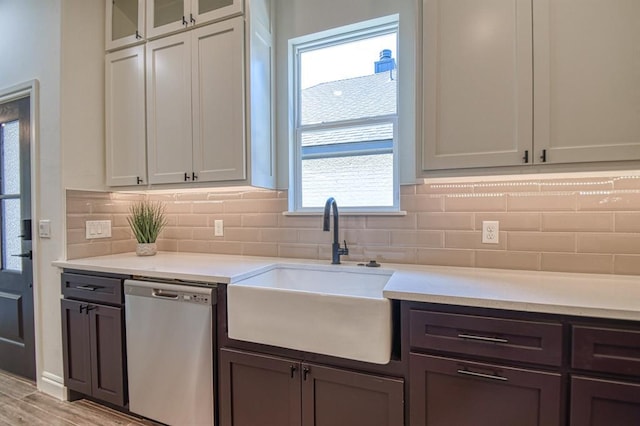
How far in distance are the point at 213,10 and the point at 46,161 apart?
1.53 meters

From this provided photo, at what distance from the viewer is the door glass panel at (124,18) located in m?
2.33

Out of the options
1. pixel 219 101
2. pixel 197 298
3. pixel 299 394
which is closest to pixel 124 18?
pixel 219 101

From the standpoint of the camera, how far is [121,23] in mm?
2363

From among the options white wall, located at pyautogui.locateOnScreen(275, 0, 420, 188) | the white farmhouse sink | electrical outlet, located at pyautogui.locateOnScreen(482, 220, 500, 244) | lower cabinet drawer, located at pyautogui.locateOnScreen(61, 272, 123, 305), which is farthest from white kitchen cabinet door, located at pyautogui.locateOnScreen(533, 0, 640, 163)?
lower cabinet drawer, located at pyautogui.locateOnScreen(61, 272, 123, 305)

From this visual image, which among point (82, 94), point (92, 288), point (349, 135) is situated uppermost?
point (82, 94)

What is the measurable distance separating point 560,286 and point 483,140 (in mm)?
703

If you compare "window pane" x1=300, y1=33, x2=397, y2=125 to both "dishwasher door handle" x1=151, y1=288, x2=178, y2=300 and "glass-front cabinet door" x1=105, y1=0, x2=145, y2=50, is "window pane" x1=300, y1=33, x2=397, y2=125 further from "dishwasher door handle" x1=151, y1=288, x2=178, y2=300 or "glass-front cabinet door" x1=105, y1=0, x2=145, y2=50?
"dishwasher door handle" x1=151, y1=288, x2=178, y2=300

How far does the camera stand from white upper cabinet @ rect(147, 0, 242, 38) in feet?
6.42

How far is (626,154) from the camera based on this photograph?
4.19 feet

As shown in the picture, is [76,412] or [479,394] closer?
[479,394]

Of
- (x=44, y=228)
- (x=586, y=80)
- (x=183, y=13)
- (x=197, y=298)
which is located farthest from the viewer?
(x=44, y=228)

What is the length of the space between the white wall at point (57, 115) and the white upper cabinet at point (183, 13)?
1.62 ft

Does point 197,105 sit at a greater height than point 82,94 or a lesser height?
lesser

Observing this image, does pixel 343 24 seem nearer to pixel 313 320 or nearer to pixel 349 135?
pixel 349 135
